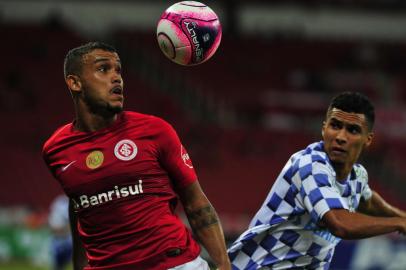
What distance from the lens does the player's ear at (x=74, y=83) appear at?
4480mm

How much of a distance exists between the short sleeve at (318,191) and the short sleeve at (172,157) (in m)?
0.88

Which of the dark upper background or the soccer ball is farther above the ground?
the soccer ball

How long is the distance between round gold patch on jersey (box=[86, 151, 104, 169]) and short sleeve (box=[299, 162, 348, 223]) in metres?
1.31

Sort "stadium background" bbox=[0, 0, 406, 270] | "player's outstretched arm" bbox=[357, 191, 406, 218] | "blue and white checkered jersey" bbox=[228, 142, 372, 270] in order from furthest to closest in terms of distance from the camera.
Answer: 1. "stadium background" bbox=[0, 0, 406, 270]
2. "player's outstretched arm" bbox=[357, 191, 406, 218]
3. "blue and white checkered jersey" bbox=[228, 142, 372, 270]

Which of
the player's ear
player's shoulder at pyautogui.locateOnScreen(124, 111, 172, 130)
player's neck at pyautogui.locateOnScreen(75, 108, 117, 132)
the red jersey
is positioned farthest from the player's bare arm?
the player's ear

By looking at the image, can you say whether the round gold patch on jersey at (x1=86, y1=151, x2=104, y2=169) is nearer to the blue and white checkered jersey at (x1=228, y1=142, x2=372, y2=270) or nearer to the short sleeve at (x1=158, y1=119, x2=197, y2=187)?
the short sleeve at (x1=158, y1=119, x2=197, y2=187)

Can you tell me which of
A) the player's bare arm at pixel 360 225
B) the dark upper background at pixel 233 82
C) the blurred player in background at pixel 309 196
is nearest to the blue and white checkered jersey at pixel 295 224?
the blurred player in background at pixel 309 196

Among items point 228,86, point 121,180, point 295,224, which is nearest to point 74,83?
point 121,180

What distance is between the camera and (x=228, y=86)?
2572 cm

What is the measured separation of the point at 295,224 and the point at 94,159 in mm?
1456

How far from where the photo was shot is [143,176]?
4293 mm

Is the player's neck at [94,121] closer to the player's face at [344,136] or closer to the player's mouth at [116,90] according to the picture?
the player's mouth at [116,90]

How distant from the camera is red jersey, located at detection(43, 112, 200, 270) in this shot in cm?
426

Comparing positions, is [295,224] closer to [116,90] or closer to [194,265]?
[194,265]
